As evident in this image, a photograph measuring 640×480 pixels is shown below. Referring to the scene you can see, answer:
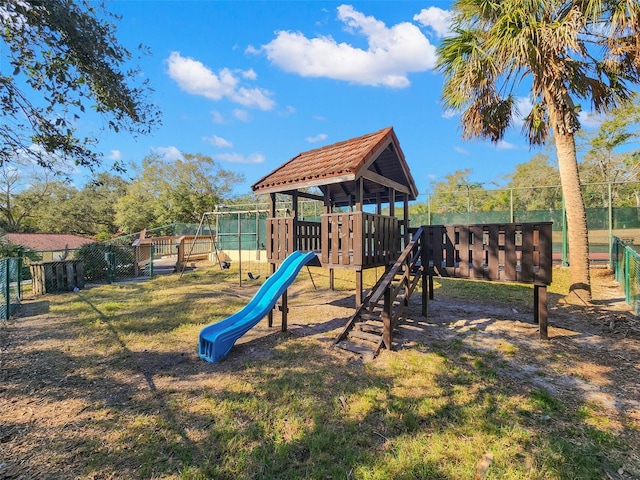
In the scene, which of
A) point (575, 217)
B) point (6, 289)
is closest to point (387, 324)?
point (575, 217)

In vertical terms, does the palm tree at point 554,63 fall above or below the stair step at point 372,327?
above

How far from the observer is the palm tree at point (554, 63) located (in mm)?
6289

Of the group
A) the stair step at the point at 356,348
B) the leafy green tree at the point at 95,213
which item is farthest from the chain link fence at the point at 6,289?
the leafy green tree at the point at 95,213

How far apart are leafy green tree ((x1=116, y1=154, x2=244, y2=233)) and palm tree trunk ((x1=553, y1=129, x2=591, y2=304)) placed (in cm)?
2755

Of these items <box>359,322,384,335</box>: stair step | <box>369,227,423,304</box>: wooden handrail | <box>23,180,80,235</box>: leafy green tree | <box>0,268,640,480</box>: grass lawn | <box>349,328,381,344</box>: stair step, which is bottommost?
<box>0,268,640,480</box>: grass lawn

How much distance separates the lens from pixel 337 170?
223 inches

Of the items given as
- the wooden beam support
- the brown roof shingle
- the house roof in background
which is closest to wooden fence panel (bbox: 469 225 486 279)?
the wooden beam support

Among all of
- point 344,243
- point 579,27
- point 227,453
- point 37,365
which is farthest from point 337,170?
point 579,27

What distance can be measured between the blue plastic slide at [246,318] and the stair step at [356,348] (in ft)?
4.30

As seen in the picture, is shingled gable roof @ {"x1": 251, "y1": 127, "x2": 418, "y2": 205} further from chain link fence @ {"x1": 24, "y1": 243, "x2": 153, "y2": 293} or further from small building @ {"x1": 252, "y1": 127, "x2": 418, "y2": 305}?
chain link fence @ {"x1": 24, "y1": 243, "x2": 153, "y2": 293}

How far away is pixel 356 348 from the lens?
4609 millimetres

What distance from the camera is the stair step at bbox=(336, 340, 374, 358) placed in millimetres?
4410

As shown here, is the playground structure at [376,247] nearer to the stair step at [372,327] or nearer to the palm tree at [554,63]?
the stair step at [372,327]

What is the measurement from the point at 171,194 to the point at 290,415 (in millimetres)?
30647
